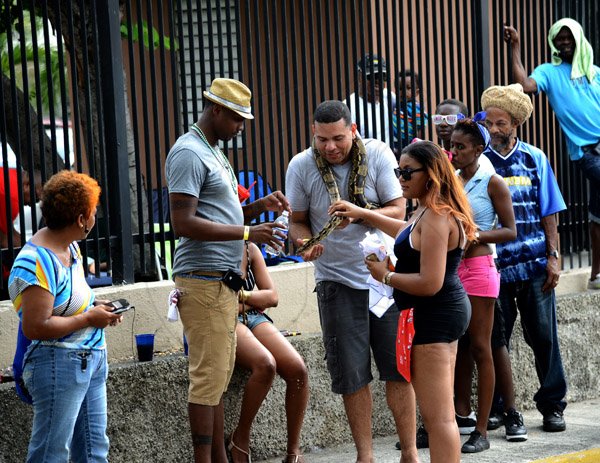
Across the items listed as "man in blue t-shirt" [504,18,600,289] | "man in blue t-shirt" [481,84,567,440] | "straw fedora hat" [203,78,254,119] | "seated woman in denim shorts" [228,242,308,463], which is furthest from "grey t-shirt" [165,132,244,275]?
"man in blue t-shirt" [504,18,600,289]

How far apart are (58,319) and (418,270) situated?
1733mm

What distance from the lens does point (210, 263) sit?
19.5ft

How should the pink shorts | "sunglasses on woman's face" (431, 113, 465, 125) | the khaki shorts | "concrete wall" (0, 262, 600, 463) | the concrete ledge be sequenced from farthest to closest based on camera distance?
"sunglasses on woman's face" (431, 113, 465, 125), the pink shorts, "concrete wall" (0, 262, 600, 463), the concrete ledge, the khaki shorts

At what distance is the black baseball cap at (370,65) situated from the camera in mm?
8242

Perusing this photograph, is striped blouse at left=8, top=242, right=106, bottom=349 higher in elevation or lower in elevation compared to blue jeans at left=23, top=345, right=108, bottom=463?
higher

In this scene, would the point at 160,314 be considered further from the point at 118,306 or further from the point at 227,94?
the point at 118,306

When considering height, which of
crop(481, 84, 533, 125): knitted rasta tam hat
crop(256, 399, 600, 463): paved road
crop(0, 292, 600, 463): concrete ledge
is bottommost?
crop(256, 399, 600, 463): paved road

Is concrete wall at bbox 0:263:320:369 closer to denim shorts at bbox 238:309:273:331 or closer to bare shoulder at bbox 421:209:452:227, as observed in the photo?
denim shorts at bbox 238:309:273:331

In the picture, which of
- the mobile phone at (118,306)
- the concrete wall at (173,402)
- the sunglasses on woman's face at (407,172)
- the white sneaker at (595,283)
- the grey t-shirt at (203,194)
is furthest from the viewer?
the white sneaker at (595,283)

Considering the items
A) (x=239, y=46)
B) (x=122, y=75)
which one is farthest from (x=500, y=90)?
(x=122, y=75)

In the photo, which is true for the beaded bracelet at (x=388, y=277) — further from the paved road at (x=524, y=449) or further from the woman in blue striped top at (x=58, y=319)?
the paved road at (x=524, y=449)

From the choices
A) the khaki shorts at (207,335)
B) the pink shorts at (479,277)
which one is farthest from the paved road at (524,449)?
the khaki shorts at (207,335)

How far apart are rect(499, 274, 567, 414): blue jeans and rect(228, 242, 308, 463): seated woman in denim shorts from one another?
183 cm

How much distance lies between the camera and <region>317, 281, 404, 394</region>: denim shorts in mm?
6406
